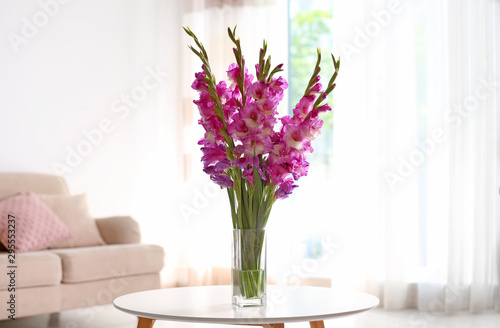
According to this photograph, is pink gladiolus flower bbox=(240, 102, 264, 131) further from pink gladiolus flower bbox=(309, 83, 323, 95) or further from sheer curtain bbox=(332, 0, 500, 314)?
sheer curtain bbox=(332, 0, 500, 314)

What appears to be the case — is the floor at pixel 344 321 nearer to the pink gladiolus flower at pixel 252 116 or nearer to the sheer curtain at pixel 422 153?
the sheer curtain at pixel 422 153

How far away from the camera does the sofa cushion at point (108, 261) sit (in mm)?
3420

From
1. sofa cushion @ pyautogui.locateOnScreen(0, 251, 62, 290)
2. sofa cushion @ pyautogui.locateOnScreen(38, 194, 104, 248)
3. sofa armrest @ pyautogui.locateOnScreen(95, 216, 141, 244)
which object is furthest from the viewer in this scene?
sofa armrest @ pyautogui.locateOnScreen(95, 216, 141, 244)

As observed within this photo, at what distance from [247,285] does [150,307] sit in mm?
281

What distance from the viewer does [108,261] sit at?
3584 mm

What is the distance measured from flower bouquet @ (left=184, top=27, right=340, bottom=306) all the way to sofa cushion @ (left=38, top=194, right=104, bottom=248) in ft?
7.44

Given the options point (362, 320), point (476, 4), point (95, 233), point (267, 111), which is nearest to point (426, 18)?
point (476, 4)

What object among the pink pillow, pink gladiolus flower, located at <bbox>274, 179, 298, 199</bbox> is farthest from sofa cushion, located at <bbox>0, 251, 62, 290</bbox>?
pink gladiolus flower, located at <bbox>274, 179, 298, 199</bbox>

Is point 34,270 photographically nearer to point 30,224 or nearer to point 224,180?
point 30,224

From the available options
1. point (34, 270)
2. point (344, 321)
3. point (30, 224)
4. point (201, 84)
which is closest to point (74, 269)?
point (34, 270)

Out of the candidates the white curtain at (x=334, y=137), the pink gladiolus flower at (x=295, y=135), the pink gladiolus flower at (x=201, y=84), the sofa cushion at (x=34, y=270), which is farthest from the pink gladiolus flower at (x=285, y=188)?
the white curtain at (x=334, y=137)

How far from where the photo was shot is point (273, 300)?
77.1 inches

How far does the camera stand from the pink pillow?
3.55 meters

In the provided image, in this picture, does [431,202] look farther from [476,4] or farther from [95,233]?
[95,233]
